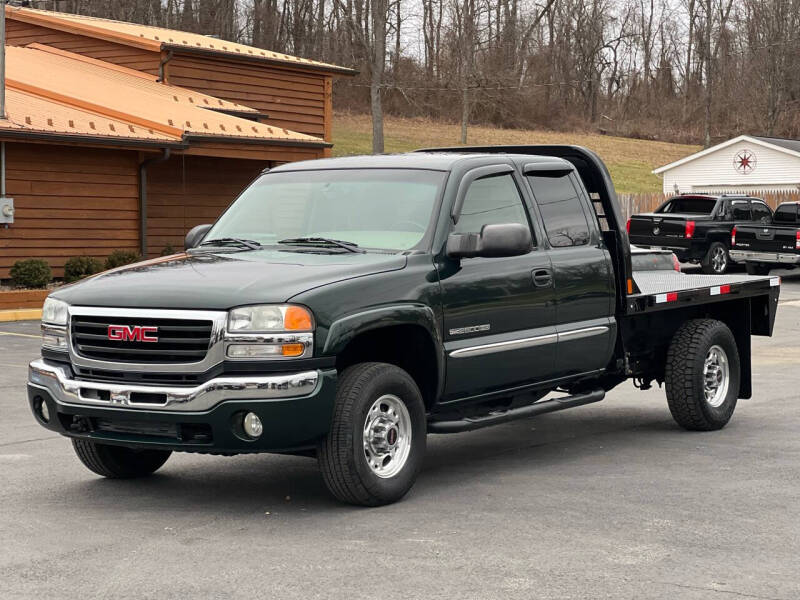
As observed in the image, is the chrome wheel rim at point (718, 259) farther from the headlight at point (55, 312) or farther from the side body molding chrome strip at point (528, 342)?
the headlight at point (55, 312)

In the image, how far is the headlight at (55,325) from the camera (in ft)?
22.6

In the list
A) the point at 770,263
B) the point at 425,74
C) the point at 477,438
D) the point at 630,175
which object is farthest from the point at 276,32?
the point at 477,438

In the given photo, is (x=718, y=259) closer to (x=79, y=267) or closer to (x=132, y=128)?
(x=132, y=128)

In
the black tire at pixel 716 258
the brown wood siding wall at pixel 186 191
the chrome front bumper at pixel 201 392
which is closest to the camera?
the chrome front bumper at pixel 201 392

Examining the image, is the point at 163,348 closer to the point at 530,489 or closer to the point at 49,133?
the point at 530,489

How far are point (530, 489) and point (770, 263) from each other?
22.6 m

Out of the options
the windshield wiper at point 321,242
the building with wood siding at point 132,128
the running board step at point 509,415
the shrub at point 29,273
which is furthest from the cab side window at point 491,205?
the shrub at point 29,273

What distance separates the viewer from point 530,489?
24.0ft

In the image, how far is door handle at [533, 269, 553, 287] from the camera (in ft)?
26.0

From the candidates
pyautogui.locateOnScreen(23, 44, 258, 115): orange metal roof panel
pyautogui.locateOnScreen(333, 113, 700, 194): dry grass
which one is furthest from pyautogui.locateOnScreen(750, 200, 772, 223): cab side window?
pyautogui.locateOnScreen(333, 113, 700, 194): dry grass

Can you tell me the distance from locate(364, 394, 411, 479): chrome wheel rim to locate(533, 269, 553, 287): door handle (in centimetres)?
146

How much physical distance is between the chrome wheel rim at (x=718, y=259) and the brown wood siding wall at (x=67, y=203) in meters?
13.3

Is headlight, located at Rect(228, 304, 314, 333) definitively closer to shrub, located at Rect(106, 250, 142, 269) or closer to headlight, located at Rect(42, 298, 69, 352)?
headlight, located at Rect(42, 298, 69, 352)

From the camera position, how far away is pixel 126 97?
85.1 ft
